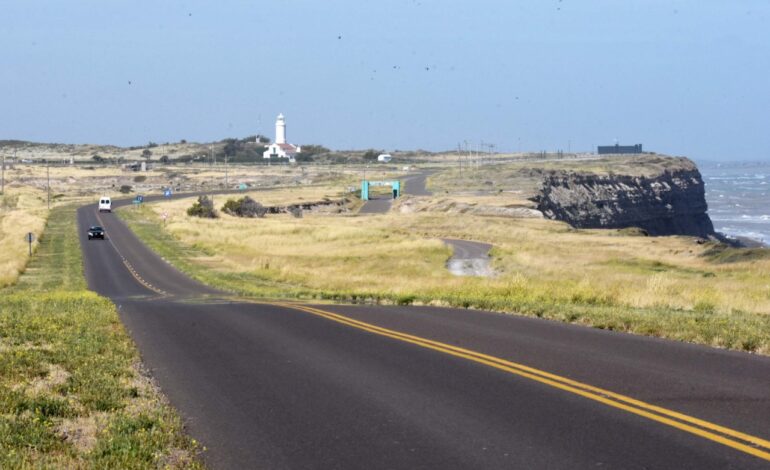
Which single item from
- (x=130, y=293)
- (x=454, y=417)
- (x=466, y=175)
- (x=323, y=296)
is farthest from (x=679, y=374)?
(x=466, y=175)

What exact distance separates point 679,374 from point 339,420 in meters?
3.79

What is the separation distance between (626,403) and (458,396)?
158 centimetres

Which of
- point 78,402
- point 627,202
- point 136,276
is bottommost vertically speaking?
point 627,202

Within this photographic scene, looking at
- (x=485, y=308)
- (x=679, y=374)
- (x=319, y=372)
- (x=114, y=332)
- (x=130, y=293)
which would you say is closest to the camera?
(x=679, y=374)

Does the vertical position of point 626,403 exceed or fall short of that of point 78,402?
it exceeds it

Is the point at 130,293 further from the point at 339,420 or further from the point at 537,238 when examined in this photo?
the point at 537,238

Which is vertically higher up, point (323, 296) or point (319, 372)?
point (319, 372)

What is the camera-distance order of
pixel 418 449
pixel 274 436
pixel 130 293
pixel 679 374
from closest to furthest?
pixel 418 449
pixel 274 436
pixel 679 374
pixel 130 293

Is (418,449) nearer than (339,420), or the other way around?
(418,449)

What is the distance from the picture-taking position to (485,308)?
19344 millimetres

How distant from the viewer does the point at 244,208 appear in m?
104

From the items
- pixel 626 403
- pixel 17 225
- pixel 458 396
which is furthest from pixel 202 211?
pixel 626 403

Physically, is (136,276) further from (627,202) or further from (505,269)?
(627,202)

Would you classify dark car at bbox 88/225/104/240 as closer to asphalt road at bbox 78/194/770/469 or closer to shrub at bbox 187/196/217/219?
shrub at bbox 187/196/217/219
